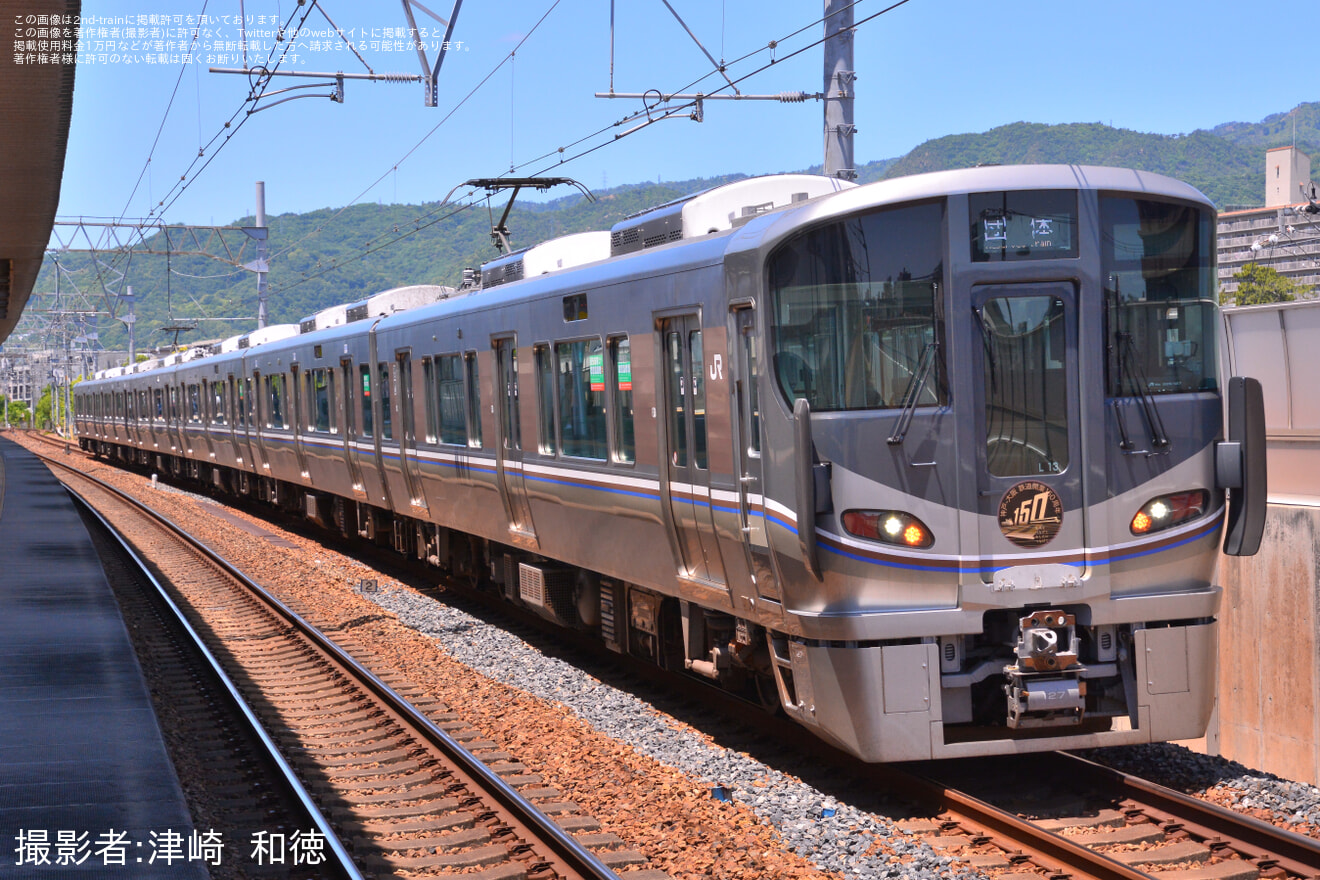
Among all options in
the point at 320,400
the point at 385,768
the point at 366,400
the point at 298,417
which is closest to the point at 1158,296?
the point at 385,768

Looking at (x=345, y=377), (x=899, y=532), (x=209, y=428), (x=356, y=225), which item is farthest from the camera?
(x=356, y=225)

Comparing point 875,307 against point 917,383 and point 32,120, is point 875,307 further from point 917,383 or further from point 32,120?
point 32,120

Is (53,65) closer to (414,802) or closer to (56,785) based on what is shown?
(56,785)

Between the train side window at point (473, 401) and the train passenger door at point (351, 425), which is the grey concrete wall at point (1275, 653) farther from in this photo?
the train passenger door at point (351, 425)

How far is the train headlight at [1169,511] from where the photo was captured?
6973 mm

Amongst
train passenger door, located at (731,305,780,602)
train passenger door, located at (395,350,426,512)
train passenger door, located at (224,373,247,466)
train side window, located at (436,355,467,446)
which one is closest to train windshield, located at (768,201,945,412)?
train passenger door, located at (731,305,780,602)

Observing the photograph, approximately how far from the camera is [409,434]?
1555cm

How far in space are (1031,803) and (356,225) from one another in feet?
369

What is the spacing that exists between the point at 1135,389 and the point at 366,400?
39.1ft

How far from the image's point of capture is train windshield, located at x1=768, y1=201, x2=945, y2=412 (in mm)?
6918

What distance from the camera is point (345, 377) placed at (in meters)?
18.4

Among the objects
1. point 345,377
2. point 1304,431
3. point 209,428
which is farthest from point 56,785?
point 209,428

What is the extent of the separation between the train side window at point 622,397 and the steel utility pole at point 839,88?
281 centimetres

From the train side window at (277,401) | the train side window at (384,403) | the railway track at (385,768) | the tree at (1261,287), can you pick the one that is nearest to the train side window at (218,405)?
the train side window at (277,401)
